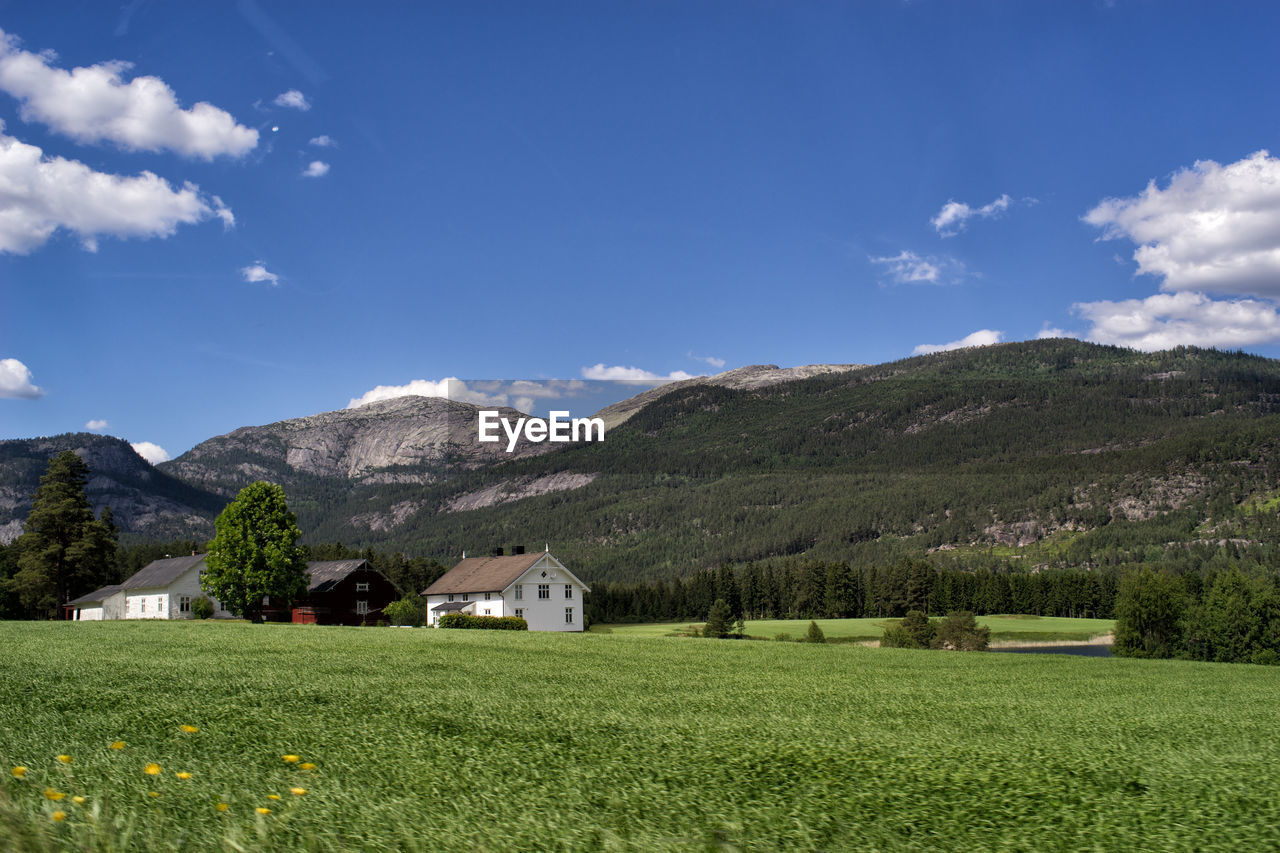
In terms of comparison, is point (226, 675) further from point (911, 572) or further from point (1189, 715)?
point (911, 572)

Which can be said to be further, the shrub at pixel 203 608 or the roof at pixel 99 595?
the roof at pixel 99 595

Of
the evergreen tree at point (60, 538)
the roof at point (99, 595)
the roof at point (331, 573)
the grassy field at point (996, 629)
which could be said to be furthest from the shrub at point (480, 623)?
the roof at point (99, 595)

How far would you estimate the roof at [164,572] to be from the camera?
6700 centimetres

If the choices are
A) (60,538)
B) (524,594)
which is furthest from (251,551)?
(524,594)

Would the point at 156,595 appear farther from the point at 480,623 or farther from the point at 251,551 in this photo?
the point at 480,623

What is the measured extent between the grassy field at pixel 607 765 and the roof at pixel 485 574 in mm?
50839

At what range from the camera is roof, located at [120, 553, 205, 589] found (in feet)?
220

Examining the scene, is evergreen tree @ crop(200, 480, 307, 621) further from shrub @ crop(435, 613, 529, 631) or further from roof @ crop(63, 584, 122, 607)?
roof @ crop(63, 584, 122, 607)

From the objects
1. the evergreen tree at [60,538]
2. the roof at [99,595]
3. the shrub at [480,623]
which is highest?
the evergreen tree at [60,538]

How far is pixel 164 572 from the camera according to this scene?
6925cm

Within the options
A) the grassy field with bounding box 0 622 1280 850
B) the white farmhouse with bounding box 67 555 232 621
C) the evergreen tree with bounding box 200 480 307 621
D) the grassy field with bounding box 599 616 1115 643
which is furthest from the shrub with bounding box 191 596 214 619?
the grassy field with bounding box 0 622 1280 850

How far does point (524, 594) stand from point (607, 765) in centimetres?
5791

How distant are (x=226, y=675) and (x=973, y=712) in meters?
9.49

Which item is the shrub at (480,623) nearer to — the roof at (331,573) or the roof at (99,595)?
the roof at (331,573)
